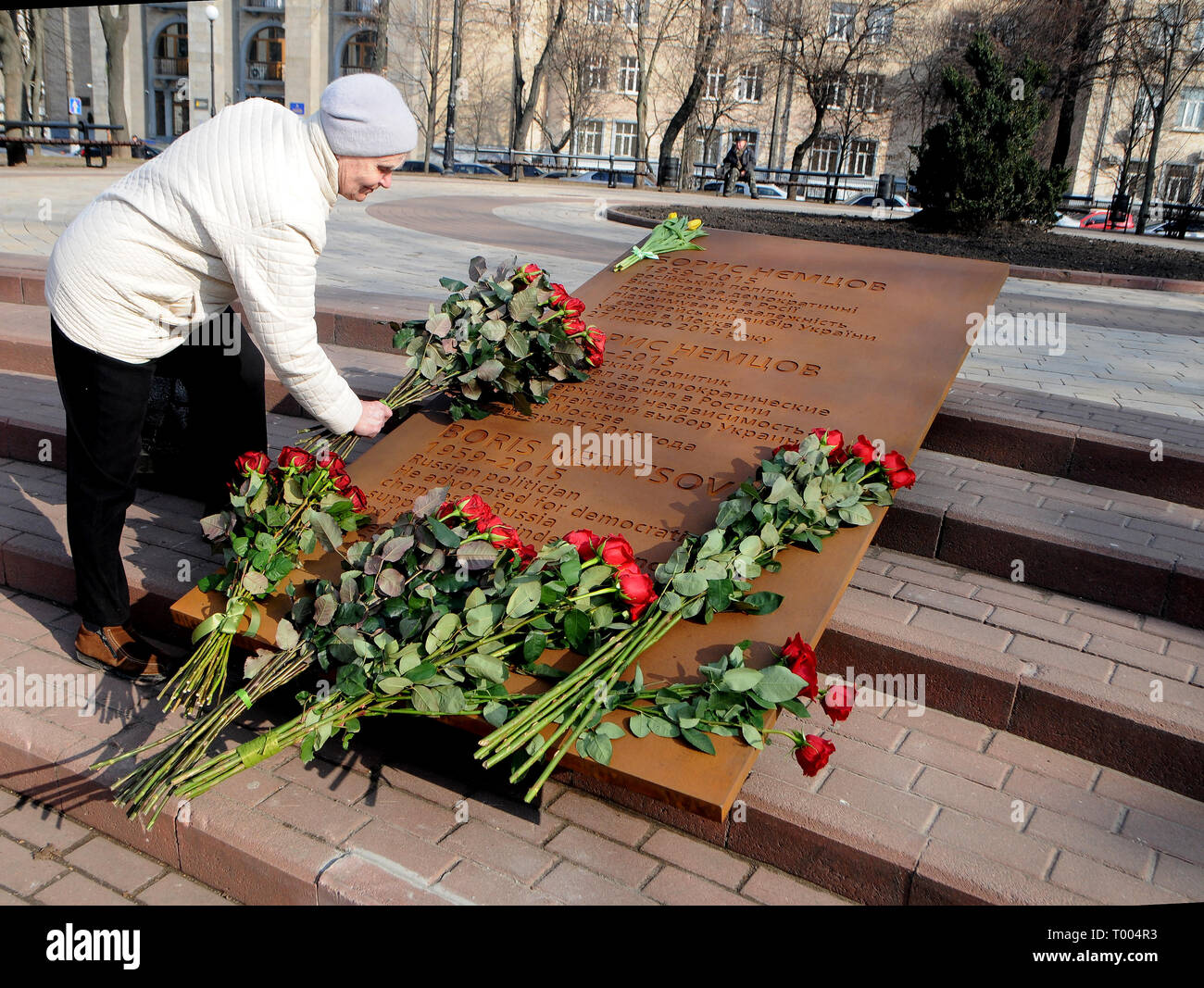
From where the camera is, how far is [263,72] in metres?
47.0

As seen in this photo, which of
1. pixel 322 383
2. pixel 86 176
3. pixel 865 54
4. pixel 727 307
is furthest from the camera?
pixel 865 54

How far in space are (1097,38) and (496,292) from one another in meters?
16.8

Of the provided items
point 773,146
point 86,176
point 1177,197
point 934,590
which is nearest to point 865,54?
point 773,146

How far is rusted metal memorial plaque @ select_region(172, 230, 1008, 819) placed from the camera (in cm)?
241

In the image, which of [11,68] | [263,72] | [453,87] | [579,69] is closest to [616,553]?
[11,68]

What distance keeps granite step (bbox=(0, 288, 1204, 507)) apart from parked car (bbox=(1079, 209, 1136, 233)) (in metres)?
23.9

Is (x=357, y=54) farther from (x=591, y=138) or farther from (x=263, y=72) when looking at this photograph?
(x=591, y=138)

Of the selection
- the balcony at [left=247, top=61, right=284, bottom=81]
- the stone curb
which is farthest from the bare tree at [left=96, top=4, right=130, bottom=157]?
the stone curb

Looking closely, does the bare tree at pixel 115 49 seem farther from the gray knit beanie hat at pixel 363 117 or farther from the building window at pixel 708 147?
the gray knit beanie hat at pixel 363 117

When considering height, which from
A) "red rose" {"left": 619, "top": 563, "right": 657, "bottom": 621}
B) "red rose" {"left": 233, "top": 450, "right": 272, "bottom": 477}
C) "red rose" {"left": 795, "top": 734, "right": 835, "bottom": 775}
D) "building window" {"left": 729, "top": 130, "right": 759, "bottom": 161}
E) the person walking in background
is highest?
"building window" {"left": 729, "top": 130, "right": 759, "bottom": 161}

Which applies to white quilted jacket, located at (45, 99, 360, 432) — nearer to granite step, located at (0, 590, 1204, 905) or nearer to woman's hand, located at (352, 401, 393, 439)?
woman's hand, located at (352, 401, 393, 439)

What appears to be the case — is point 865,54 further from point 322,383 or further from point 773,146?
point 322,383

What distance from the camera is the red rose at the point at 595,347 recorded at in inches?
137

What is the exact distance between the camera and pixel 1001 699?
2.72 m
